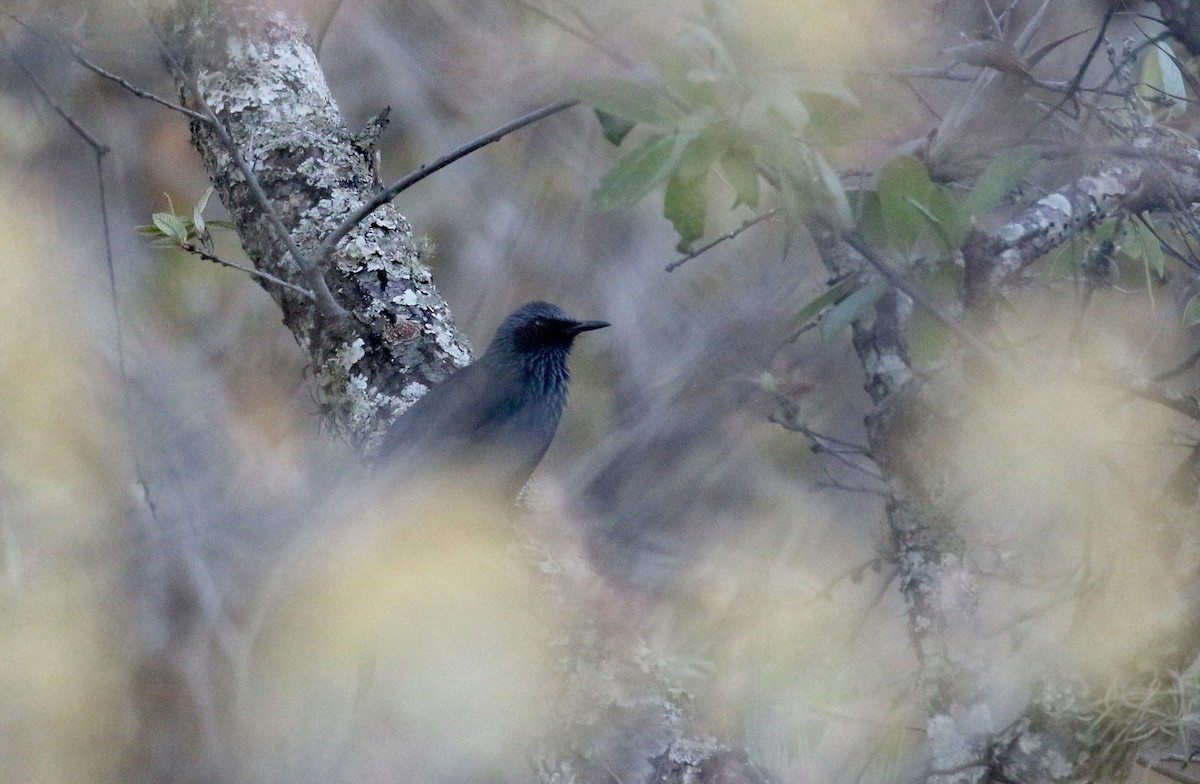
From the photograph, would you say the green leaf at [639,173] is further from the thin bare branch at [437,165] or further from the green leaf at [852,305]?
the green leaf at [852,305]

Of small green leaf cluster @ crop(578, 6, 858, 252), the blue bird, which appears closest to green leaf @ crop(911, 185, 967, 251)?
small green leaf cluster @ crop(578, 6, 858, 252)

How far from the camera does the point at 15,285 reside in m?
4.04

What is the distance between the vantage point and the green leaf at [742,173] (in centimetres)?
151

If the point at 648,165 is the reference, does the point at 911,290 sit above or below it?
below

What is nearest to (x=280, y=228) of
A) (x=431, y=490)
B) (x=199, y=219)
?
(x=199, y=219)

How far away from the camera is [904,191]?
1.72 meters

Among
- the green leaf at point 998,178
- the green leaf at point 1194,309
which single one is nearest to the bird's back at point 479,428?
the green leaf at point 998,178

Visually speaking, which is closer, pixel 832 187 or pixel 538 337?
pixel 832 187

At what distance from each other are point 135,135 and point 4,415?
1218 millimetres

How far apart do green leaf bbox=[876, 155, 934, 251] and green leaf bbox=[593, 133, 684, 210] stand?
397 millimetres

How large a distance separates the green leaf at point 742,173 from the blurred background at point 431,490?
1.05 metres

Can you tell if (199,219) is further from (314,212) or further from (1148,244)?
(1148,244)

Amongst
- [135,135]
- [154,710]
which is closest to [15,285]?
[135,135]

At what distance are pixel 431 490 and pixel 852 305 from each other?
1.51m
